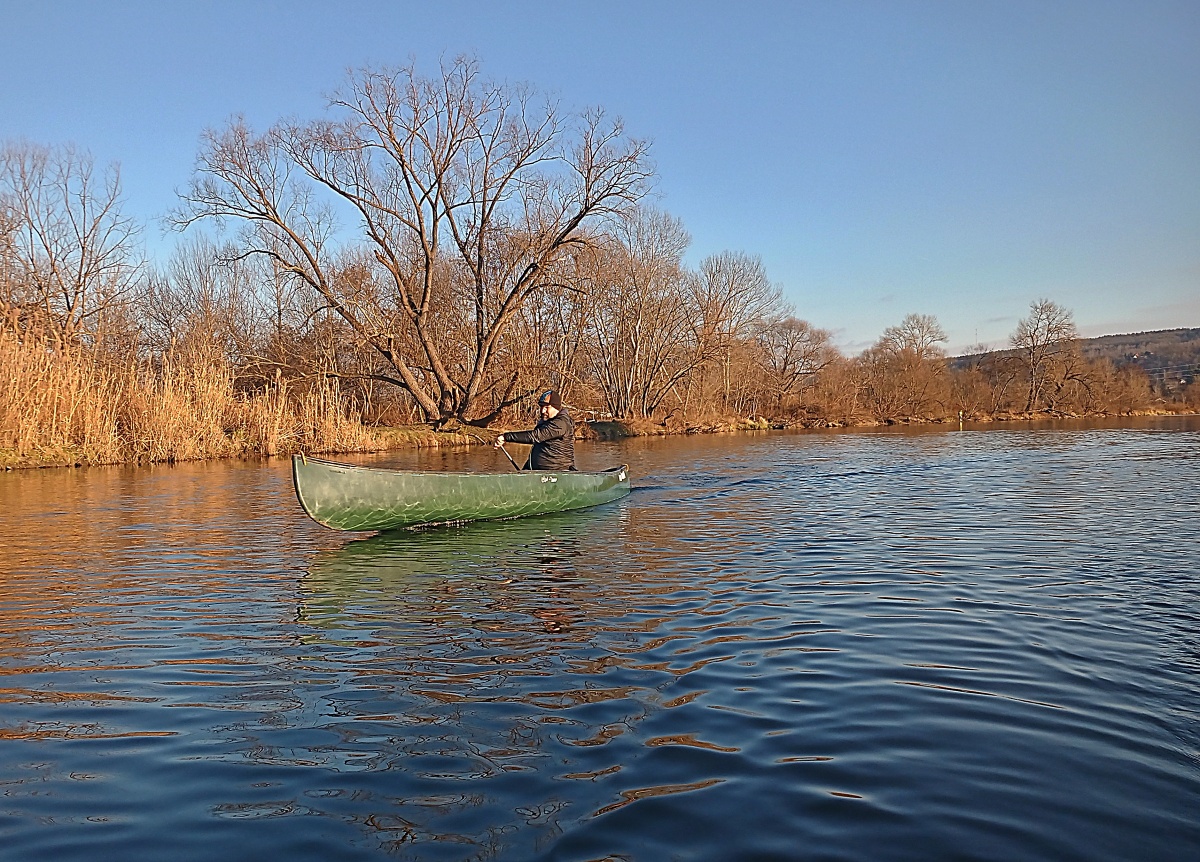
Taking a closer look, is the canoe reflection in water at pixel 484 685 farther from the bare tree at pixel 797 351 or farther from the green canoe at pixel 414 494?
the bare tree at pixel 797 351

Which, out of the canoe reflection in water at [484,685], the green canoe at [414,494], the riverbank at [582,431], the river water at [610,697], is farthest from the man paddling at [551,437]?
the riverbank at [582,431]

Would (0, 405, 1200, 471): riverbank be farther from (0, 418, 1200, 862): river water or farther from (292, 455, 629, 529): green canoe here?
(292, 455, 629, 529): green canoe

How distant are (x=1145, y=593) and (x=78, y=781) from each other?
6.87m

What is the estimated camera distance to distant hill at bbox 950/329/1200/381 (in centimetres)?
6775

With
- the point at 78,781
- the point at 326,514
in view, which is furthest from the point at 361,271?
the point at 78,781

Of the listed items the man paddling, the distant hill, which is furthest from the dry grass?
the distant hill

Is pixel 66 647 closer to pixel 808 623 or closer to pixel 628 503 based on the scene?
pixel 808 623

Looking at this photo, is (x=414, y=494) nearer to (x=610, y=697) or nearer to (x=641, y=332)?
(x=610, y=697)

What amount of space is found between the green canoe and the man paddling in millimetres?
513

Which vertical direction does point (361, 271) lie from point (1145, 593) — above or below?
above

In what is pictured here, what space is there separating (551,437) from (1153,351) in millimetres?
109717

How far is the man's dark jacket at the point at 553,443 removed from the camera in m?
12.2

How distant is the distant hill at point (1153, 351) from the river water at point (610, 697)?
61.8 metres

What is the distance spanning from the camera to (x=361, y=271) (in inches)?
1286
